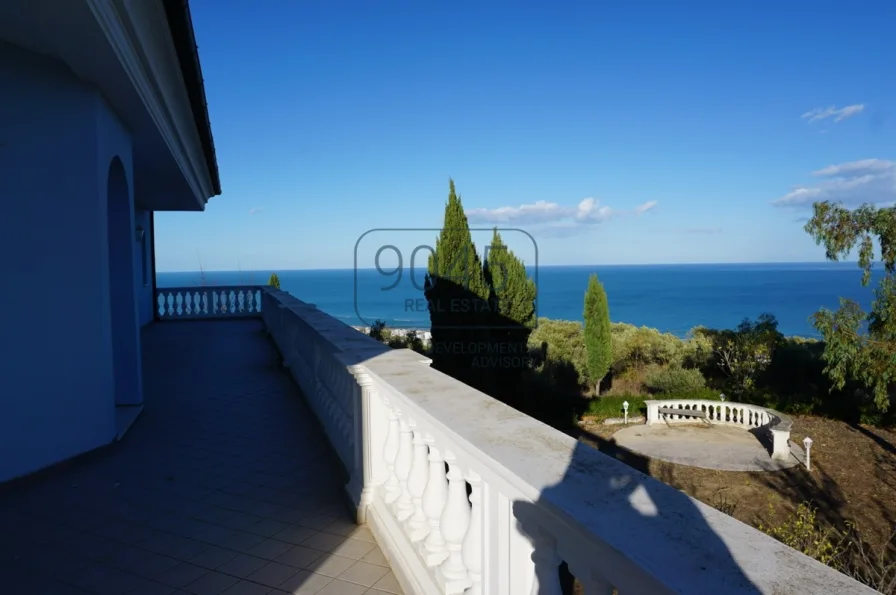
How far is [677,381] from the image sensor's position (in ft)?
58.9

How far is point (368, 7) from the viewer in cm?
1130

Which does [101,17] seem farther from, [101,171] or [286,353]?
[286,353]

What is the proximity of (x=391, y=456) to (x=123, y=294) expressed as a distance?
4.07m

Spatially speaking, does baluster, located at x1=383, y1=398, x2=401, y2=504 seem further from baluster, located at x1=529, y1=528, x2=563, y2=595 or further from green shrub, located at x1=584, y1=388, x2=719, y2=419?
green shrub, located at x1=584, y1=388, x2=719, y2=419

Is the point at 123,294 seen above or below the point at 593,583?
above

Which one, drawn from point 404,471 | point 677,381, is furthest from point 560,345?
point 404,471

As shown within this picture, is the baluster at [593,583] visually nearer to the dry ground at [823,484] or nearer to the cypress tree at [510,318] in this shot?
the dry ground at [823,484]

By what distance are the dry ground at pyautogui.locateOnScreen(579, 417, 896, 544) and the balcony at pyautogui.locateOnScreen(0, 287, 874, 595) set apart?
23.5 ft

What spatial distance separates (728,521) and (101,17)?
3719 mm

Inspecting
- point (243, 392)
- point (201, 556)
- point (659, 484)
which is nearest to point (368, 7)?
point (243, 392)

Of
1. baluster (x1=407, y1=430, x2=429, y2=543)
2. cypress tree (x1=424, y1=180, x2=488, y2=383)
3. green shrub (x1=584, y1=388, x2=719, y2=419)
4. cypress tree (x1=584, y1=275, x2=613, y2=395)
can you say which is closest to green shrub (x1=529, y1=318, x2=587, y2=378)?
cypress tree (x1=584, y1=275, x2=613, y2=395)

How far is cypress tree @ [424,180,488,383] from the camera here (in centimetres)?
1486

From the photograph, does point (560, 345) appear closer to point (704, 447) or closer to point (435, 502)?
point (704, 447)

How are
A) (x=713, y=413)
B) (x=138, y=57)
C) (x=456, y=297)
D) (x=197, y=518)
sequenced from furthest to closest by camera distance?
1. (x=713, y=413)
2. (x=456, y=297)
3. (x=138, y=57)
4. (x=197, y=518)
